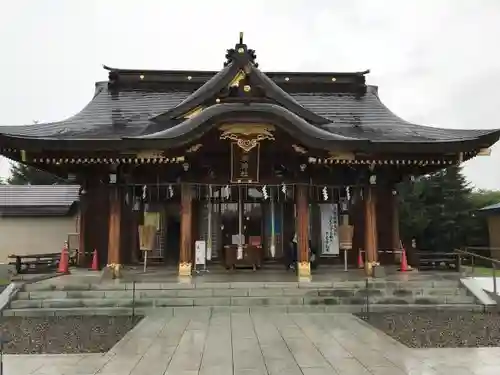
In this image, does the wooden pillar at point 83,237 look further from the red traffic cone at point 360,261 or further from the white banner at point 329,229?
the red traffic cone at point 360,261

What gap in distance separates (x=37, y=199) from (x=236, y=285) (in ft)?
47.6

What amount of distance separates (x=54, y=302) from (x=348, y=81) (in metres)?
15.0

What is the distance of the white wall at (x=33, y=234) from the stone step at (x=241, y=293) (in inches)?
394

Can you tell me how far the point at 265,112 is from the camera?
12078 millimetres

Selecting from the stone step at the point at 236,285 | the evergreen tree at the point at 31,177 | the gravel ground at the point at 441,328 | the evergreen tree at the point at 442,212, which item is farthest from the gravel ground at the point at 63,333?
the evergreen tree at the point at 31,177

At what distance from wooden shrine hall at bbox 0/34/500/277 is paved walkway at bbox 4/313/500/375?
13.2 ft

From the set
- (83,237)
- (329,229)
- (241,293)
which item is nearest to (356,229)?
(329,229)

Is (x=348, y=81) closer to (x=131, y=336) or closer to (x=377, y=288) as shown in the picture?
(x=377, y=288)

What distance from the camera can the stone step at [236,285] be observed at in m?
11.2

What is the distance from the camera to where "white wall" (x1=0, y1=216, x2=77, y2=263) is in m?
20.4

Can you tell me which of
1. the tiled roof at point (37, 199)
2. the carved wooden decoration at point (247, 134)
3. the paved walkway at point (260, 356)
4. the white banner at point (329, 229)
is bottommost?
the paved walkway at point (260, 356)

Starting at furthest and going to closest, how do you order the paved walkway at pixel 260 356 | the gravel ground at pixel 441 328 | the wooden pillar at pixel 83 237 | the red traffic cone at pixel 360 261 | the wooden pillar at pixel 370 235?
the wooden pillar at pixel 83 237 < the red traffic cone at pixel 360 261 < the wooden pillar at pixel 370 235 < the gravel ground at pixel 441 328 < the paved walkway at pixel 260 356

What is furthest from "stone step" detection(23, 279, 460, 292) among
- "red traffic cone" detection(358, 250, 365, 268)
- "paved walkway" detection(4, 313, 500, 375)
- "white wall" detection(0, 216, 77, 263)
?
"white wall" detection(0, 216, 77, 263)

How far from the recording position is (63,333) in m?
8.59
